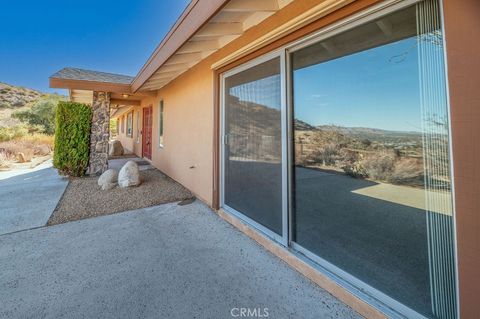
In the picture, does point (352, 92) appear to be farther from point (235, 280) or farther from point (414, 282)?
point (235, 280)

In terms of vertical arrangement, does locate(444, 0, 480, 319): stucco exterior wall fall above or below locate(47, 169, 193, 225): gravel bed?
above

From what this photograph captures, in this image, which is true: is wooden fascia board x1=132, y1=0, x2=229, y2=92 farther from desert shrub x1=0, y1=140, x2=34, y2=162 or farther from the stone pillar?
desert shrub x1=0, y1=140, x2=34, y2=162

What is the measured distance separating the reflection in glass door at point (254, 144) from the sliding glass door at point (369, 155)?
0.02m

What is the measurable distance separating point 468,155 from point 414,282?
935mm

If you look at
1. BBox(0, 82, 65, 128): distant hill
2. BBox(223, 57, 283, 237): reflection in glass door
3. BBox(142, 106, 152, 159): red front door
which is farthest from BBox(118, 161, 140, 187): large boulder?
BBox(0, 82, 65, 128): distant hill

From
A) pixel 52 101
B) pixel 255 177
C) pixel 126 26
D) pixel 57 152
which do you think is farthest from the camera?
pixel 52 101

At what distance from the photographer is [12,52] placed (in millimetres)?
23750

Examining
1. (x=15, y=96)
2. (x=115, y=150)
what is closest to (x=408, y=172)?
(x=115, y=150)

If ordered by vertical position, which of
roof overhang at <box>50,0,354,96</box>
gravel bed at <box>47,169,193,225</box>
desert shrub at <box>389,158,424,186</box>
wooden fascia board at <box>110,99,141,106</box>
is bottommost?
gravel bed at <box>47,169,193,225</box>

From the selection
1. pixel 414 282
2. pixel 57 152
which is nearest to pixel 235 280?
pixel 414 282

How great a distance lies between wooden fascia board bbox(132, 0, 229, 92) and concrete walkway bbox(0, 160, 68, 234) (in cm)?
312

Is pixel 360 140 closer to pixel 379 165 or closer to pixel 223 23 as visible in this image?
pixel 379 165

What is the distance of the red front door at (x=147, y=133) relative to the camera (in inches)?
334

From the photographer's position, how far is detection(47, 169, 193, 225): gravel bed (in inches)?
140
